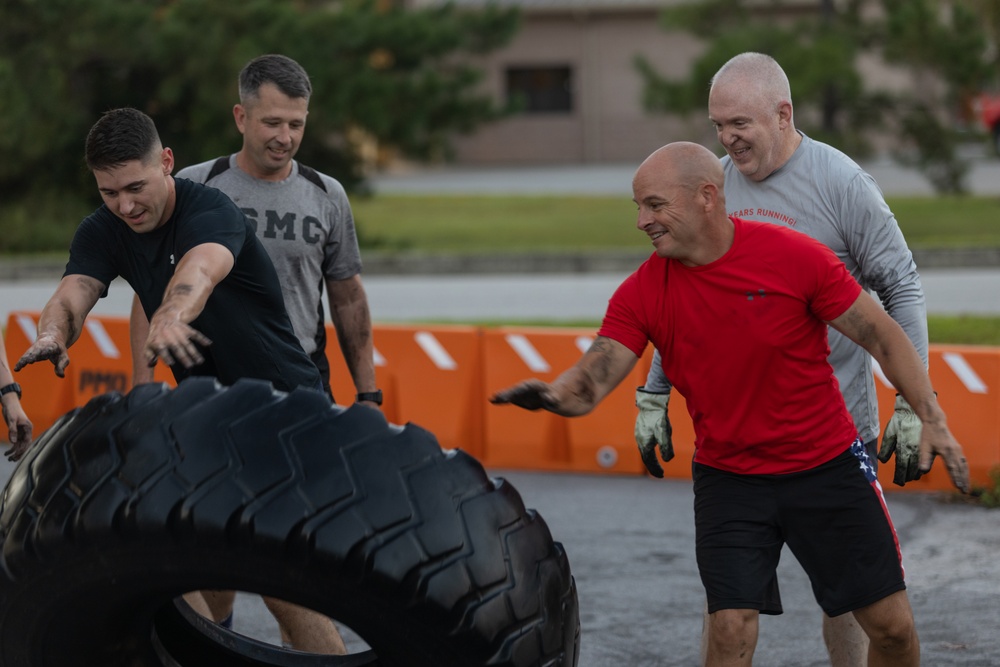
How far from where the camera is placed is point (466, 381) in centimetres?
872

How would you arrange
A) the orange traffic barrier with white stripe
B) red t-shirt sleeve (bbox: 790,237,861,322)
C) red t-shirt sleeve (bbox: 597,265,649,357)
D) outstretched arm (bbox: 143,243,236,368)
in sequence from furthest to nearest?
1. the orange traffic barrier with white stripe
2. red t-shirt sleeve (bbox: 597,265,649,357)
3. red t-shirt sleeve (bbox: 790,237,861,322)
4. outstretched arm (bbox: 143,243,236,368)

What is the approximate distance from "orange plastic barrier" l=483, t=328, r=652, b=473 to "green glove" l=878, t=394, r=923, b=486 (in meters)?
3.95

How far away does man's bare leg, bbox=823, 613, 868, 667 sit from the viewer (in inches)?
178

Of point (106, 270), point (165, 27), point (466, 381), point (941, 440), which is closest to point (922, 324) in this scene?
point (941, 440)

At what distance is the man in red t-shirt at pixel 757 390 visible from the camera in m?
3.85

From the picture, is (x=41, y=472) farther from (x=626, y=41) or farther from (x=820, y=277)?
(x=626, y=41)

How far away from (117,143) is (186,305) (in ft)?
2.08

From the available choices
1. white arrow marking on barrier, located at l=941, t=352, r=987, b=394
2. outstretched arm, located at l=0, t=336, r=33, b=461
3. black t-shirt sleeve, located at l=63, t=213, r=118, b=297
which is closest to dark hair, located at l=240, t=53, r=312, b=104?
black t-shirt sleeve, located at l=63, t=213, r=118, b=297

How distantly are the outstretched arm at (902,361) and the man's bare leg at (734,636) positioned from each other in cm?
62

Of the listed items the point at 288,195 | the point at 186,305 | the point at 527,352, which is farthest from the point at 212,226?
the point at 527,352

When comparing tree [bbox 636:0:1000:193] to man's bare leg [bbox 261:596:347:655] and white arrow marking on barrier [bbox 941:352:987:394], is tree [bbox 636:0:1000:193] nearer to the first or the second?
white arrow marking on barrier [bbox 941:352:987:394]

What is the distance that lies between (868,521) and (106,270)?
2.24 meters

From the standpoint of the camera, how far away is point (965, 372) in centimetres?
774

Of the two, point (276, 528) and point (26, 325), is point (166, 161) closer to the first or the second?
point (276, 528)
